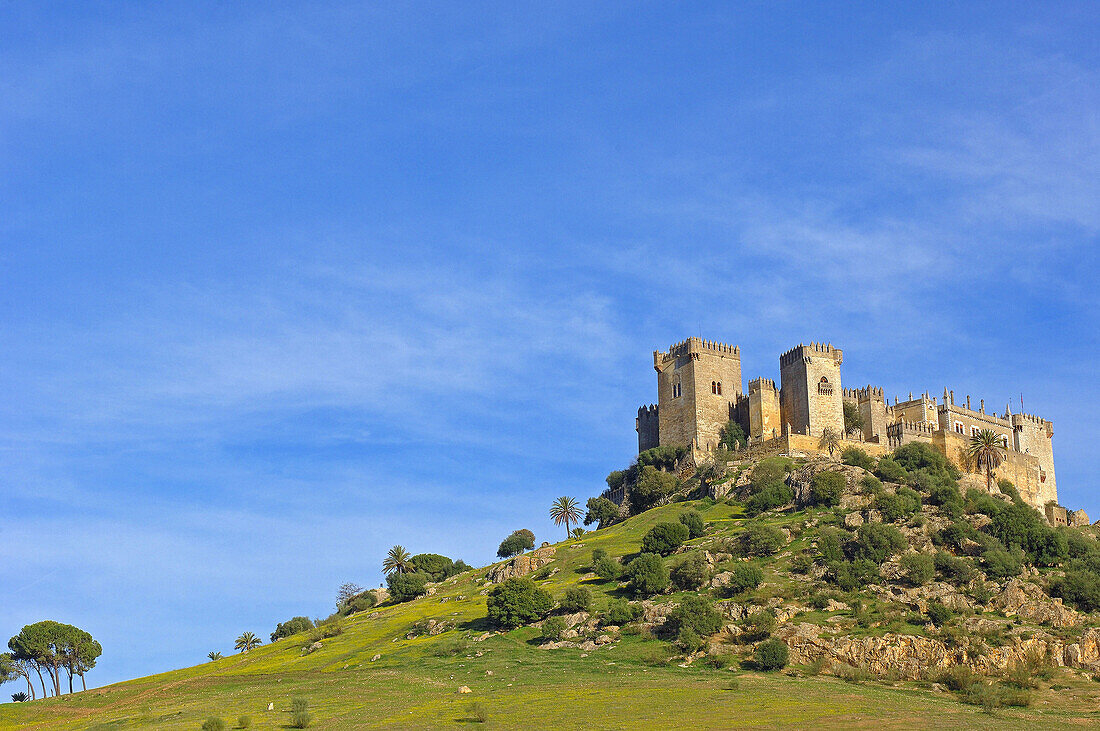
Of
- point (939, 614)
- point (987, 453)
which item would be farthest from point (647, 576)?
point (987, 453)

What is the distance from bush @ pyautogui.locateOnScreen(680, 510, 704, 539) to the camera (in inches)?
3880

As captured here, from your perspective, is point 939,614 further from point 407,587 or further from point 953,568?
point 407,587

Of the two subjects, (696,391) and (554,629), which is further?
(696,391)

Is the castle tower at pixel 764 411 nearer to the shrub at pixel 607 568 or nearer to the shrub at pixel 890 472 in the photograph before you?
the shrub at pixel 890 472

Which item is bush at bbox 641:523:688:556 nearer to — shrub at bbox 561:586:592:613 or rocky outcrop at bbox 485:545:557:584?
shrub at bbox 561:586:592:613

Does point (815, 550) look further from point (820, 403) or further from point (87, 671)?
point (87, 671)

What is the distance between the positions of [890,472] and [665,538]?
65.8 ft

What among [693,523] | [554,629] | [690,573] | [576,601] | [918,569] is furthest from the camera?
[693,523]

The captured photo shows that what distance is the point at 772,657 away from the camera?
71.4 meters

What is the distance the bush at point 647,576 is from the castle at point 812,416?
3117 cm

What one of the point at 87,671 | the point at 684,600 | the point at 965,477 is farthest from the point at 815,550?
the point at 87,671

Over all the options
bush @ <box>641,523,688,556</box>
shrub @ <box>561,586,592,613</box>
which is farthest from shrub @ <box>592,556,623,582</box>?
shrub @ <box>561,586,592,613</box>

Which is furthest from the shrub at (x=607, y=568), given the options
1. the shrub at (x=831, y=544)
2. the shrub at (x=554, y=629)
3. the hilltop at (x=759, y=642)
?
the shrub at (x=831, y=544)

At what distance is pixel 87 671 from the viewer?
102 m
